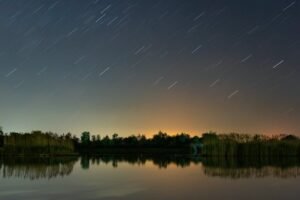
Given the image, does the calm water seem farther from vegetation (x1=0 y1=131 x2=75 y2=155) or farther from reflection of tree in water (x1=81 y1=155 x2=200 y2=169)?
vegetation (x1=0 y1=131 x2=75 y2=155)

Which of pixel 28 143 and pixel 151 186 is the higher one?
pixel 28 143

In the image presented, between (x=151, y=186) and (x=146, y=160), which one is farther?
(x=146, y=160)

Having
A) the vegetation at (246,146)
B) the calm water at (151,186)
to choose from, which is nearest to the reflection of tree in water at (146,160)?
the vegetation at (246,146)

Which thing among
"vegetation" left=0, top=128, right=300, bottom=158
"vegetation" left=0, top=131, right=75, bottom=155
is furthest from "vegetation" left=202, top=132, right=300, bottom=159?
"vegetation" left=0, top=131, right=75, bottom=155

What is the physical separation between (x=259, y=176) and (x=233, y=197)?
730 cm

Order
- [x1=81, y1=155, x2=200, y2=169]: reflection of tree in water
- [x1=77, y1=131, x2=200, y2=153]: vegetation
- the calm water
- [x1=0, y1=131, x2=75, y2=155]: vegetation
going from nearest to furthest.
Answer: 1. the calm water
2. [x1=81, y1=155, x2=200, y2=169]: reflection of tree in water
3. [x1=0, y1=131, x2=75, y2=155]: vegetation
4. [x1=77, y1=131, x2=200, y2=153]: vegetation

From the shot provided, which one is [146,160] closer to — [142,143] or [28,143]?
[28,143]

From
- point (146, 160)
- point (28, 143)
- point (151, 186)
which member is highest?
point (28, 143)

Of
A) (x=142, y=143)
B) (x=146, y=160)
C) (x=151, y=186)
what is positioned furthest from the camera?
(x=142, y=143)

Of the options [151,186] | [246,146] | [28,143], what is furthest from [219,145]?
[151,186]

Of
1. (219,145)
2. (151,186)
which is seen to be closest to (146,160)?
(219,145)

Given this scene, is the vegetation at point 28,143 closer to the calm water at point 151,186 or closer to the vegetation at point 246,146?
the vegetation at point 246,146

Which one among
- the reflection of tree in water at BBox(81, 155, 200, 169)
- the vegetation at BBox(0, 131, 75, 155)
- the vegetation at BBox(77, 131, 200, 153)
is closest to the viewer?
the reflection of tree in water at BBox(81, 155, 200, 169)

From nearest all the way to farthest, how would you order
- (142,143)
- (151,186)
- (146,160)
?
1. (151,186)
2. (146,160)
3. (142,143)
